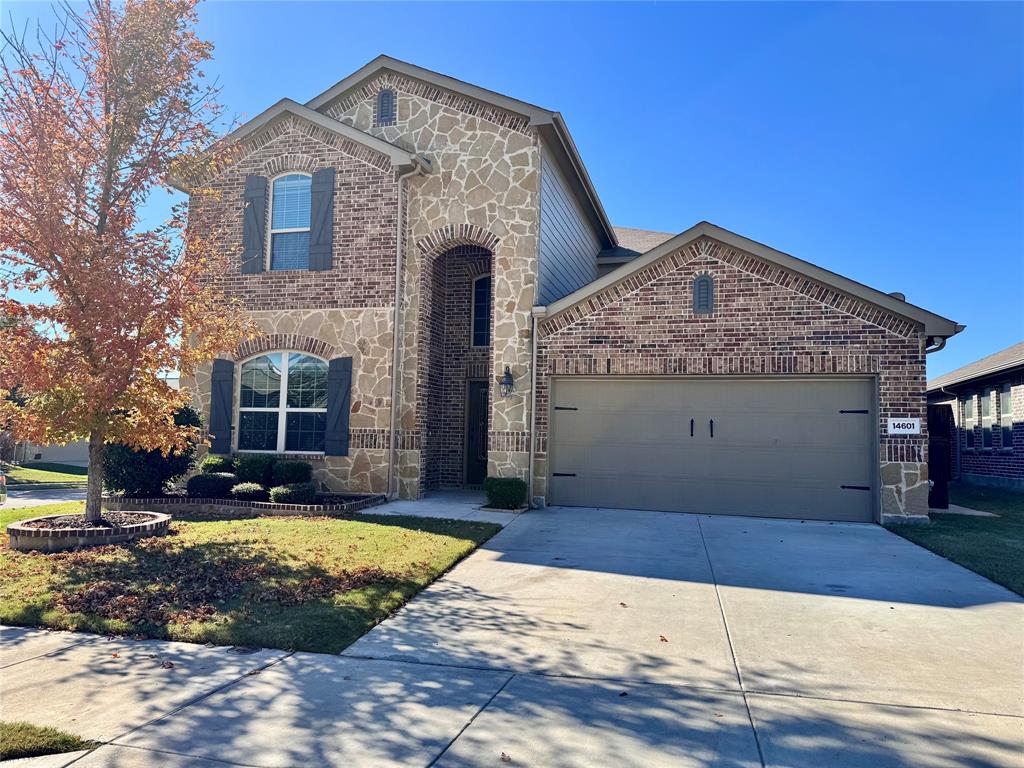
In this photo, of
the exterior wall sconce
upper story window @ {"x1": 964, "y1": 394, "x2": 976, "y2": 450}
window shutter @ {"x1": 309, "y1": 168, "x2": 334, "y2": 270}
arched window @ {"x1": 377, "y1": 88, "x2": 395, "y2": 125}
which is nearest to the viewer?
the exterior wall sconce

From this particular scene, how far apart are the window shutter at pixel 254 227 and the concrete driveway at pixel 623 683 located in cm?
953

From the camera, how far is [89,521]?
27.9 feet

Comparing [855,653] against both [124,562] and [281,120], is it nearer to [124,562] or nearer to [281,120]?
[124,562]

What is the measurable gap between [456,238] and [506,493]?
524cm

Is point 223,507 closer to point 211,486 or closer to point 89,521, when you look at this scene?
point 211,486

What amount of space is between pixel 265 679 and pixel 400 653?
981 millimetres

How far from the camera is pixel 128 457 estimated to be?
38.2ft

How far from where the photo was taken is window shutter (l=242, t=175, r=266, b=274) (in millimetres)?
14000

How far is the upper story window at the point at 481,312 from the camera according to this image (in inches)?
606

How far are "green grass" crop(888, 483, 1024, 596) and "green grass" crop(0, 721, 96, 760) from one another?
8003 mm

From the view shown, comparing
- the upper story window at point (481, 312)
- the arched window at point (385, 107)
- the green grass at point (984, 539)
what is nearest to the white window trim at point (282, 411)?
the upper story window at point (481, 312)

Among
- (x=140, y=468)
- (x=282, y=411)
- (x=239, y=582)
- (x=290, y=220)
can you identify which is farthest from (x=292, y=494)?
(x=290, y=220)

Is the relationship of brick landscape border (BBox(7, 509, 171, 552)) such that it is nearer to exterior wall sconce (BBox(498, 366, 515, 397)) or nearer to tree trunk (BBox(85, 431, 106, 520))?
tree trunk (BBox(85, 431, 106, 520))

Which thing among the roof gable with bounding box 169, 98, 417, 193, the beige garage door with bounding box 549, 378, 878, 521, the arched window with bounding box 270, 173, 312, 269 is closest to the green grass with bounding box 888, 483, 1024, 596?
the beige garage door with bounding box 549, 378, 878, 521
